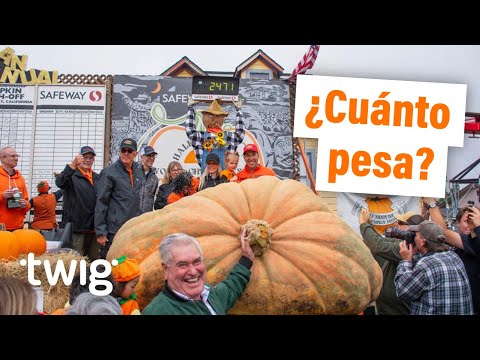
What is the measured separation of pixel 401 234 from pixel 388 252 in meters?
0.13

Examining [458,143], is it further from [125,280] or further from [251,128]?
[125,280]

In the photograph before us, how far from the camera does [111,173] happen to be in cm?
394

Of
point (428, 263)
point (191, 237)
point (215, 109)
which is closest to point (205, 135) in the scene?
point (215, 109)

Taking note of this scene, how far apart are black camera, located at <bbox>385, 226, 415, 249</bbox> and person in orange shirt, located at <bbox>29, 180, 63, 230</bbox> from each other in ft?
7.34

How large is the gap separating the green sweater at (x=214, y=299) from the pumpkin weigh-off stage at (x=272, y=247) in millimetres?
134

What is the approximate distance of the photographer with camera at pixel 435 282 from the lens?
10.7 ft

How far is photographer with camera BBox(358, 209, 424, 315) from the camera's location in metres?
3.57

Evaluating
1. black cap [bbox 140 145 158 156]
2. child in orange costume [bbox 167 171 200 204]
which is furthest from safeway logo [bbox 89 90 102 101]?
child in orange costume [bbox 167 171 200 204]

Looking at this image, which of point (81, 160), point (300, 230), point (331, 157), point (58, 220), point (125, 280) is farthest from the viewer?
point (58, 220)

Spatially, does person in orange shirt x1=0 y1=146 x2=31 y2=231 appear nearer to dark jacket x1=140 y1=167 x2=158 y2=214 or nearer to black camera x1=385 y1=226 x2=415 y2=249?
dark jacket x1=140 y1=167 x2=158 y2=214

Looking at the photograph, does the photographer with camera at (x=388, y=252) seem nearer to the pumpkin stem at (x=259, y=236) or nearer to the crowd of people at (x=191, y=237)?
the crowd of people at (x=191, y=237)

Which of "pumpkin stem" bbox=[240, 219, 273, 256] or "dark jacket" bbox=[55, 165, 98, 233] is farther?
"dark jacket" bbox=[55, 165, 98, 233]

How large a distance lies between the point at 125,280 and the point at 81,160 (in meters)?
1.42
